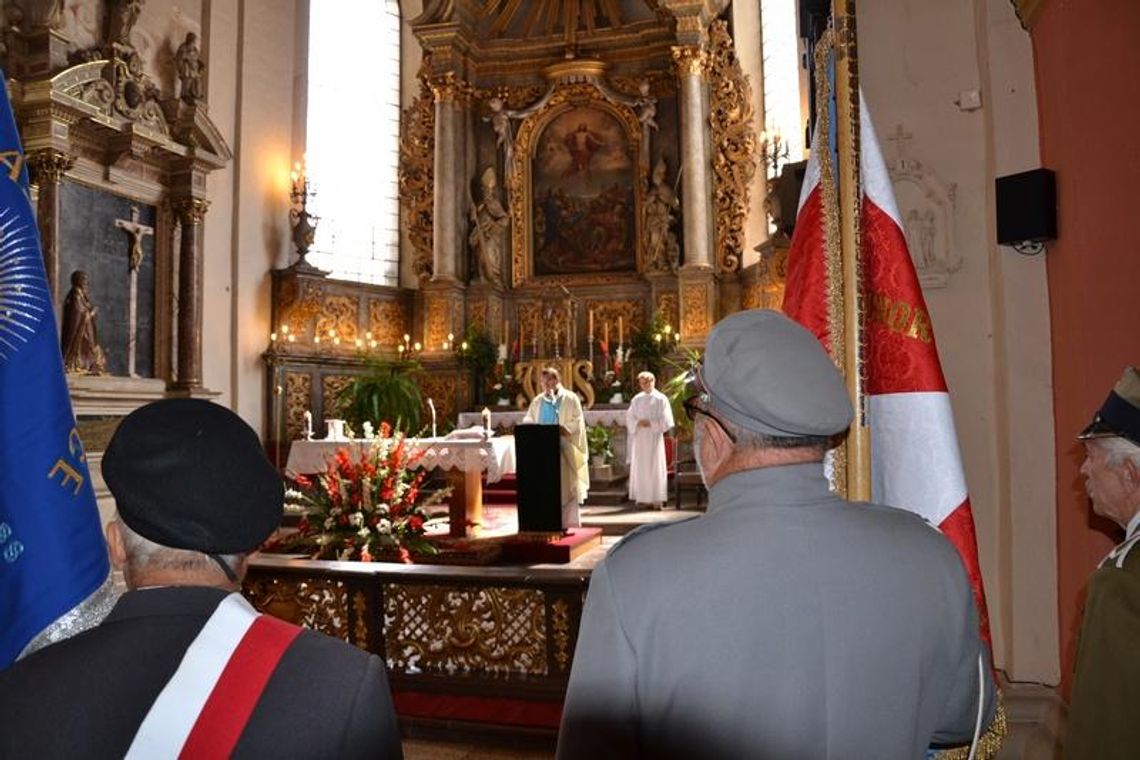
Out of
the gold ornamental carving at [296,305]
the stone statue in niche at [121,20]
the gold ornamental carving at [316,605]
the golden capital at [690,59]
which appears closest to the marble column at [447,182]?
the gold ornamental carving at [296,305]

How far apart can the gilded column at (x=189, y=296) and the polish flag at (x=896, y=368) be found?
9.81 meters

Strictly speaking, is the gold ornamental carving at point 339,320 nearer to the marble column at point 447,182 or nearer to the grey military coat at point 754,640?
the marble column at point 447,182

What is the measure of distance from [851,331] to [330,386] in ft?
39.8

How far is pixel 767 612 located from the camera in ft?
4.17

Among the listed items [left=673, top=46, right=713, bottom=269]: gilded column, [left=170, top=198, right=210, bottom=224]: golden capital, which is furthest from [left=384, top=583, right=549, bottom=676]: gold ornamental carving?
[left=673, top=46, right=713, bottom=269]: gilded column

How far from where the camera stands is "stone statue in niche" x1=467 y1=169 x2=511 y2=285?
15.4 m

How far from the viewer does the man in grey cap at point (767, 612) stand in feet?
4.15

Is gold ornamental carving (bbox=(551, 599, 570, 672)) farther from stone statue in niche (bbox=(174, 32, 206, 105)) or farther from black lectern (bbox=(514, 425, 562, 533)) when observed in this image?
stone statue in niche (bbox=(174, 32, 206, 105))

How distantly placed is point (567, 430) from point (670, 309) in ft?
20.0

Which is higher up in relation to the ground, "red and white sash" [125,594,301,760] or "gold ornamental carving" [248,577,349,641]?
"red and white sash" [125,594,301,760]

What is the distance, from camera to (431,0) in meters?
15.5

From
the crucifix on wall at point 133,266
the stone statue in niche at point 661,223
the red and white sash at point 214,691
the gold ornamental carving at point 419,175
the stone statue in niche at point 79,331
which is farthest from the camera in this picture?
the gold ornamental carving at point 419,175

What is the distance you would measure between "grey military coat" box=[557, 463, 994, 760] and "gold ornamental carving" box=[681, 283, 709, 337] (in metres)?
13.2

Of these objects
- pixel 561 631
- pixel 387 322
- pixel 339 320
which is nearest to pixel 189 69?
pixel 339 320
